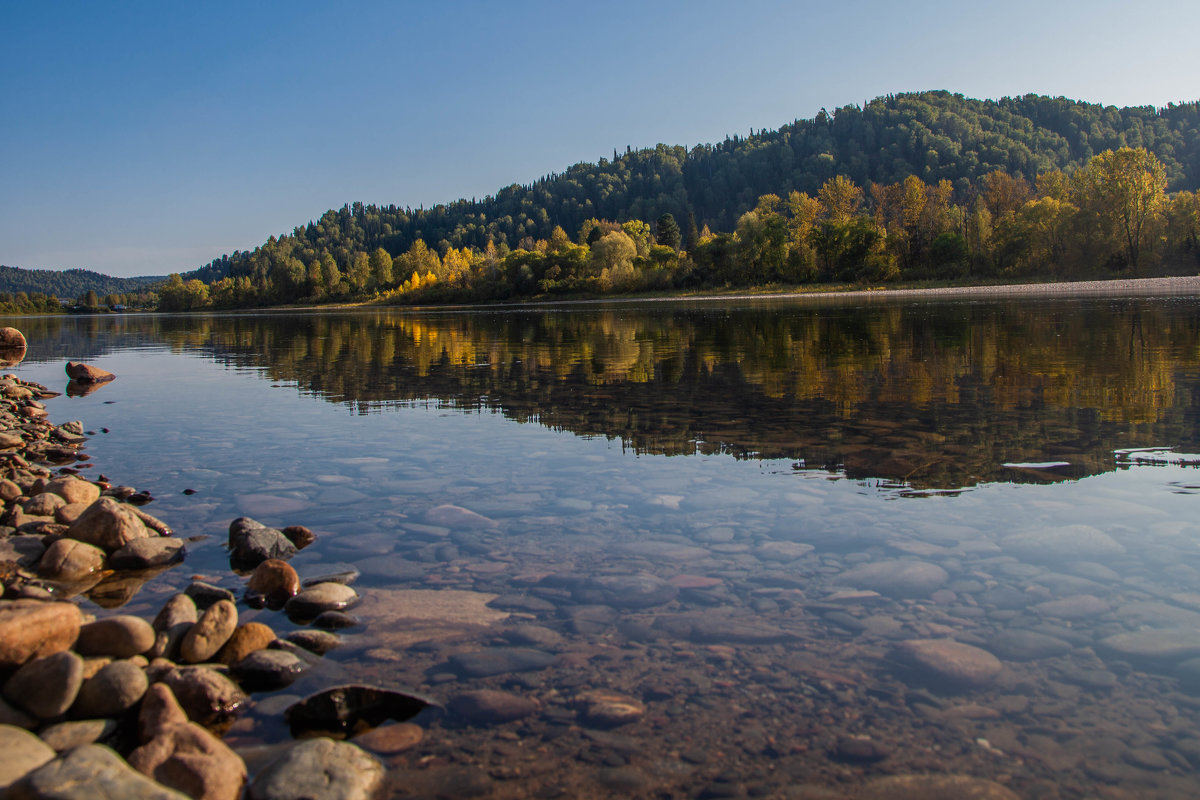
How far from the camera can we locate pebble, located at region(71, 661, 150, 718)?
176 inches

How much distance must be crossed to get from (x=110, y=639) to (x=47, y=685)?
1.97 feet

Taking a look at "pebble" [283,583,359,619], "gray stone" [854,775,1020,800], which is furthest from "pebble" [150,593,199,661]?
"gray stone" [854,775,1020,800]

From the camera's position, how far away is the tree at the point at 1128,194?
8931 centimetres

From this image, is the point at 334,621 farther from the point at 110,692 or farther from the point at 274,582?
the point at 110,692

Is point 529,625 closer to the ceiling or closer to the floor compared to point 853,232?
closer to the floor

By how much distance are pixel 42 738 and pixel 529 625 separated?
3014mm

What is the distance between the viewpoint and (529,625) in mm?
5633

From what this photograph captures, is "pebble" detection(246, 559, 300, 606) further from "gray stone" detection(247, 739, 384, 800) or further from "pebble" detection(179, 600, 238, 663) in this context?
"gray stone" detection(247, 739, 384, 800)

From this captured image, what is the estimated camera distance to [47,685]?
175 inches

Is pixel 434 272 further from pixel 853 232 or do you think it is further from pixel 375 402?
pixel 375 402

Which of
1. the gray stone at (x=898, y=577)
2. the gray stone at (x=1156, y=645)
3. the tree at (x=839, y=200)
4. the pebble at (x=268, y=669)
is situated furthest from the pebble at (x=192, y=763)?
the tree at (x=839, y=200)

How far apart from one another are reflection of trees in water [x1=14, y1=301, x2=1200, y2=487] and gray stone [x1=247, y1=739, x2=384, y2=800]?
7.12 metres

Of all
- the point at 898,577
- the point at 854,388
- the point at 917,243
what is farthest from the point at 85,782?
the point at 917,243

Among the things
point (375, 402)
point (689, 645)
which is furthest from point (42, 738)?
point (375, 402)
